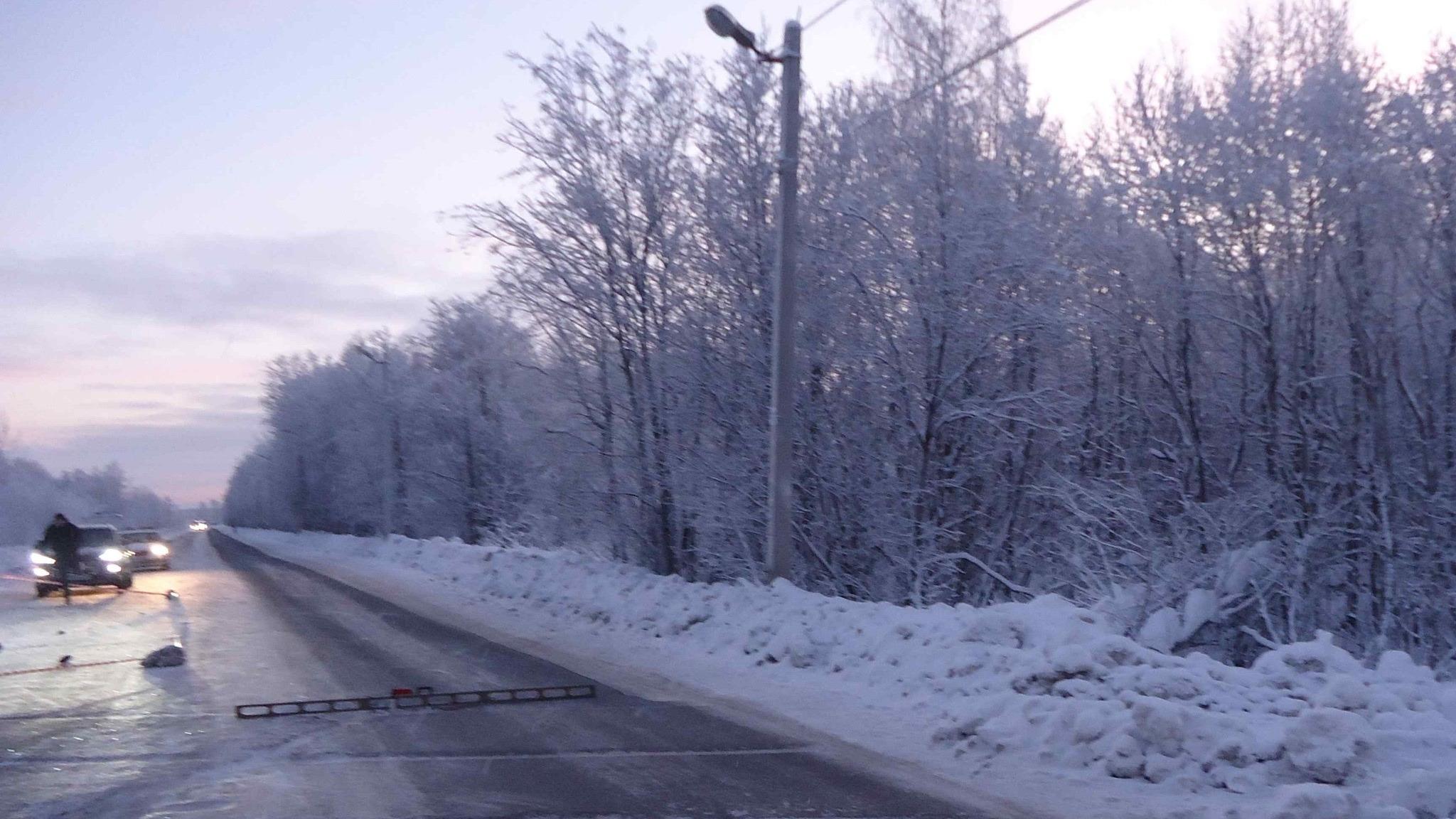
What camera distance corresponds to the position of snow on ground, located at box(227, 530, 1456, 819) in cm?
689

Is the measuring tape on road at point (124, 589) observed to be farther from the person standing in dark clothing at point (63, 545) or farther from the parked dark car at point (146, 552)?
the parked dark car at point (146, 552)

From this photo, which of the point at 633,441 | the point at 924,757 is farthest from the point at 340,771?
the point at 633,441

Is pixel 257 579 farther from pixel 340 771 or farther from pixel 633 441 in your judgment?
pixel 340 771

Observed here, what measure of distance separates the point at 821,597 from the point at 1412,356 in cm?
863

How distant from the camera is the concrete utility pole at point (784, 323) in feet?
48.3

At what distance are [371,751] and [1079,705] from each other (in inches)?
206

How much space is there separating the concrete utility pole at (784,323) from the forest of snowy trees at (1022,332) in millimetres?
2630

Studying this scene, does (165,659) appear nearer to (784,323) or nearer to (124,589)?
(784,323)

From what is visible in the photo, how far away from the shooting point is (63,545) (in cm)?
2381

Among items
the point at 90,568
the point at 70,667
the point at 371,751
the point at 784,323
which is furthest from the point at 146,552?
the point at 371,751

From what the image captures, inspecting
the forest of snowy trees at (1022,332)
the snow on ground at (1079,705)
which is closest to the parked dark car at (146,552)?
the forest of snowy trees at (1022,332)

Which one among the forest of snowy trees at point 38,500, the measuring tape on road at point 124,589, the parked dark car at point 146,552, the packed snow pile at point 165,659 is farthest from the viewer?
the forest of snowy trees at point 38,500

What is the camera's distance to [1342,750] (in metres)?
6.89

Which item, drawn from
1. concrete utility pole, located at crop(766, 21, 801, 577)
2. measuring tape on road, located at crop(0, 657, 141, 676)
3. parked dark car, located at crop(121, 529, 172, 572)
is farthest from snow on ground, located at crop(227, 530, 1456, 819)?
parked dark car, located at crop(121, 529, 172, 572)
